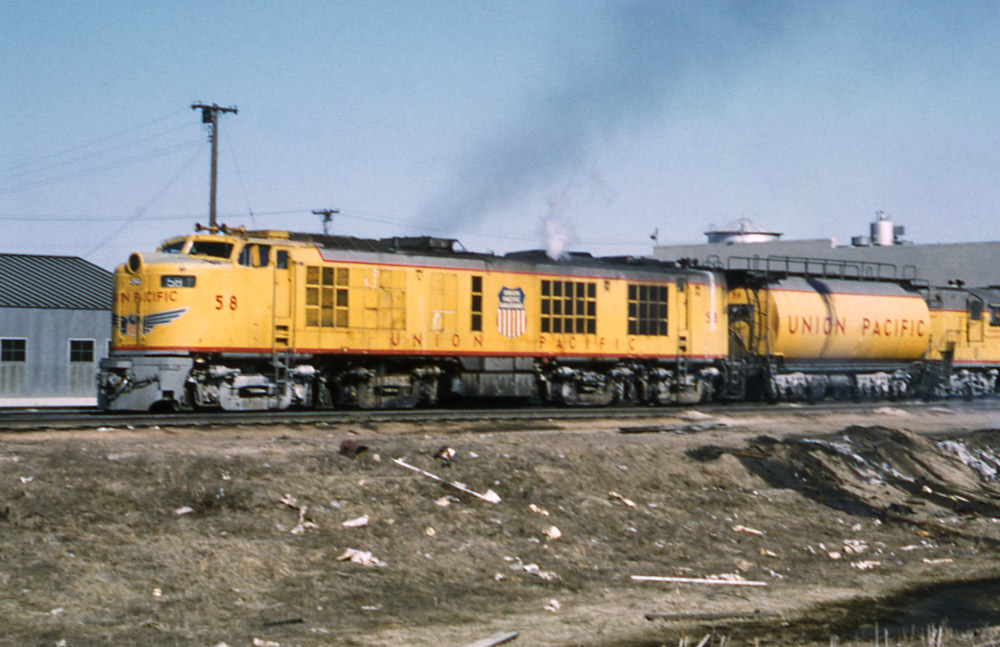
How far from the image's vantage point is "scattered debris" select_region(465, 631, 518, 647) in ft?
29.0

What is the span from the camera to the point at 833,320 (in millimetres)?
31219

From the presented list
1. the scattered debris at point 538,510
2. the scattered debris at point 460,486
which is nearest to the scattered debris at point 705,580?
the scattered debris at point 538,510

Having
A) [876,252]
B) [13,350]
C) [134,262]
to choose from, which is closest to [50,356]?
[13,350]

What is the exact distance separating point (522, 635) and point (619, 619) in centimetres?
124

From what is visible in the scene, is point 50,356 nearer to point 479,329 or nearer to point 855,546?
point 479,329

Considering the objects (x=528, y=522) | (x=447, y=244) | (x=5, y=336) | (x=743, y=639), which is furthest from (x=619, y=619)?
(x=5, y=336)

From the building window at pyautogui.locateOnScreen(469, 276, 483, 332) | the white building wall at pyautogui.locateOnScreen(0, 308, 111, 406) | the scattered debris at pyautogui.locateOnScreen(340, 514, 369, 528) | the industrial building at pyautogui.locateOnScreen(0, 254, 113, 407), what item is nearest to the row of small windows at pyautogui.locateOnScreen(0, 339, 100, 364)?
the industrial building at pyautogui.locateOnScreen(0, 254, 113, 407)

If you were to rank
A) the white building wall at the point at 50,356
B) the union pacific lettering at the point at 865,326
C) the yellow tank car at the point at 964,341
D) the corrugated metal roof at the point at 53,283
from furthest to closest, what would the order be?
the corrugated metal roof at the point at 53,283, the white building wall at the point at 50,356, the yellow tank car at the point at 964,341, the union pacific lettering at the point at 865,326

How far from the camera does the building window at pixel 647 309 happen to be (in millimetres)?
27250

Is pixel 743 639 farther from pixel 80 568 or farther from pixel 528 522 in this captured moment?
pixel 80 568

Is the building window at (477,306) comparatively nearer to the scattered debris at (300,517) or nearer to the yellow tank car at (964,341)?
the scattered debris at (300,517)

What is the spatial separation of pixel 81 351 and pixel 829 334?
2821cm

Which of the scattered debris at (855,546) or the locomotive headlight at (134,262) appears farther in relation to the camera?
the locomotive headlight at (134,262)

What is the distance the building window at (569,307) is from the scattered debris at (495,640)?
16.4 m
